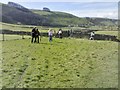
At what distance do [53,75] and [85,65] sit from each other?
4395 millimetres

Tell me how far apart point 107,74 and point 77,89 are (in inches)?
172

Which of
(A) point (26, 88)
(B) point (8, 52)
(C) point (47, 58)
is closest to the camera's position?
(A) point (26, 88)

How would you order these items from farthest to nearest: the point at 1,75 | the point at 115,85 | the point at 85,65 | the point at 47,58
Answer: the point at 47,58 → the point at 85,65 → the point at 1,75 → the point at 115,85

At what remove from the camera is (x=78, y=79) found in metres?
20.7

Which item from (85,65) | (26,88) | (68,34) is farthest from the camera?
(68,34)

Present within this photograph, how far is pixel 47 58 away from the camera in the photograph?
28.3 metres

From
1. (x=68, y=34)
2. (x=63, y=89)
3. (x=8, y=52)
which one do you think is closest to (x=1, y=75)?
(x=63, y=89)

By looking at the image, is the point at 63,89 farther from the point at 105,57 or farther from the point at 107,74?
the point at 105,57

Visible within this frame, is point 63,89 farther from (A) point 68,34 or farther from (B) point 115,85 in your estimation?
(A) point 68,34

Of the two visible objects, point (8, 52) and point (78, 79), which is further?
point (8, 52)

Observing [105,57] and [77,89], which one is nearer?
[77,89]

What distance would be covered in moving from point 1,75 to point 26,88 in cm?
340

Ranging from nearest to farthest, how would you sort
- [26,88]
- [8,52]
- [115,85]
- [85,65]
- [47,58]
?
1. [26,88]
2. [115,85]
3. [85,65]
4. [47,58]
5. [8,52]

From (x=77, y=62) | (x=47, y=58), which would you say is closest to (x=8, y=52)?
(x=47, y=58)
